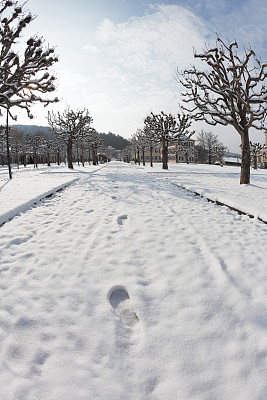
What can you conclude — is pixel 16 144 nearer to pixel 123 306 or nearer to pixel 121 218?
pixel 121 218

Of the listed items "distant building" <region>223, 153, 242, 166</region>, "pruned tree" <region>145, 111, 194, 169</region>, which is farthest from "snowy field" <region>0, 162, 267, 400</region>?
"distant building" <region>223, 153, 242, 166</region>

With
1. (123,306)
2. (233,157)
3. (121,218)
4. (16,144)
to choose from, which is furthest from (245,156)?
(233,157)

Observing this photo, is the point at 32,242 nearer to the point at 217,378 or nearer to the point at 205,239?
the point at 205,239

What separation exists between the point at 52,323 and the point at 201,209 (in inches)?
204

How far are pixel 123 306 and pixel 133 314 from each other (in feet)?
0.50

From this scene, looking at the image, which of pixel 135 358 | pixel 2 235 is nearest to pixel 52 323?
pixel 135 358

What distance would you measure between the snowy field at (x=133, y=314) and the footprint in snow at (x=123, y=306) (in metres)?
0.01

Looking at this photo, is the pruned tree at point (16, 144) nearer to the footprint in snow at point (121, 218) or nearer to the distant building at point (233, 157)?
the footprint in snow at point (121, 218)

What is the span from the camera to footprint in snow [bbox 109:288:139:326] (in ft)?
7.47

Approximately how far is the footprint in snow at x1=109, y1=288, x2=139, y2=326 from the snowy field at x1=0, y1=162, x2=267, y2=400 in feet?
0.04

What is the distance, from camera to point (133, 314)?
235 cm

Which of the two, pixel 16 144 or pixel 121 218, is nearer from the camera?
pixel 121 218

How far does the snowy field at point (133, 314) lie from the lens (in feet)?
5.37

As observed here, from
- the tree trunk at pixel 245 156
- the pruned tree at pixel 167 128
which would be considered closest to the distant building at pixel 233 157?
the pruned tree at pixel 167 128
